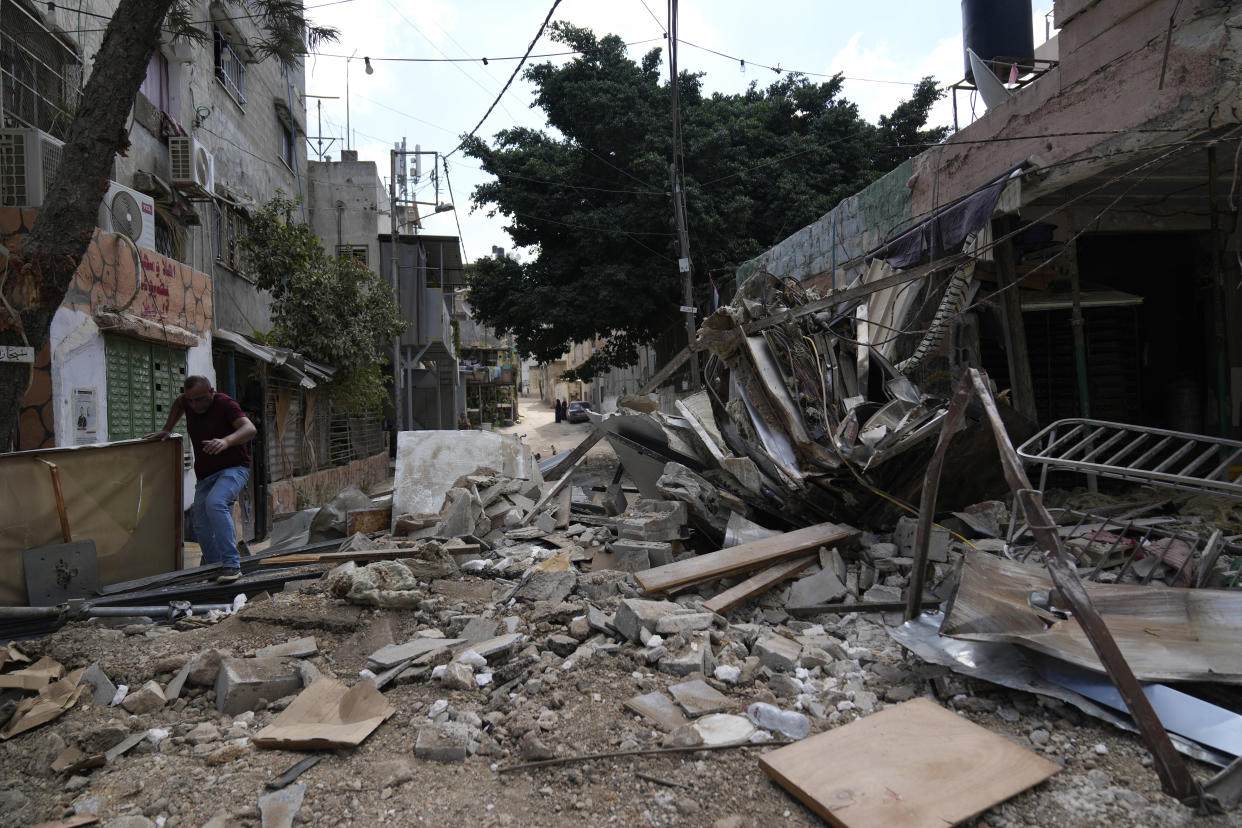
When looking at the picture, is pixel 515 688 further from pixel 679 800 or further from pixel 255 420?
pixel 255 420

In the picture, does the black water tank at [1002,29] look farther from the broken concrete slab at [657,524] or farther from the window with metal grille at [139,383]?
the window with metal grille at [139,383]

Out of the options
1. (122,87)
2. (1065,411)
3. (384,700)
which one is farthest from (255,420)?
(1065,411)

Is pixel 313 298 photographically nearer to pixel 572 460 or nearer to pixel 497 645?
pixel 572 460

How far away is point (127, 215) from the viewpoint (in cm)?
736

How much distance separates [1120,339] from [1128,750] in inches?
250

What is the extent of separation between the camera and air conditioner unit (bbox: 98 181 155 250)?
279 inches

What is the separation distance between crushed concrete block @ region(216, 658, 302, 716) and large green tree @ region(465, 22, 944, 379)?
14675mm

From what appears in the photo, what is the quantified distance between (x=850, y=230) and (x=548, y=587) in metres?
7.90

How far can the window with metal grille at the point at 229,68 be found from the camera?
464 inches

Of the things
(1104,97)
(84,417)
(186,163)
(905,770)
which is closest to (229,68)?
(186,163)

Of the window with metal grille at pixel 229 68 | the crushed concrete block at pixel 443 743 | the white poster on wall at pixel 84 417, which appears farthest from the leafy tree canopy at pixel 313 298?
the crushed concrete block at pixel 443 743

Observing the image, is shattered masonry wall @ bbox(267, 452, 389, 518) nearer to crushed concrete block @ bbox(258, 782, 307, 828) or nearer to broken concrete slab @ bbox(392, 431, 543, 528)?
broken concrete slab @ bbox(392, 431, 543, 528)

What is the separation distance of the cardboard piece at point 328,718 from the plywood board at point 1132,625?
2521 mm

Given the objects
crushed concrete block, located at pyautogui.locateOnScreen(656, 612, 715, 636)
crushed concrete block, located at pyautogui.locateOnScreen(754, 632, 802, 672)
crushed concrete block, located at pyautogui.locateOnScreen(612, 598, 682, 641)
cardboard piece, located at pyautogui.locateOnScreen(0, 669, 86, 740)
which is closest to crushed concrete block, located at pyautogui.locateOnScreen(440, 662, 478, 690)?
crushed concrete block, located at pyautogui.locateOnScreen(612, 598, 682, 641)
